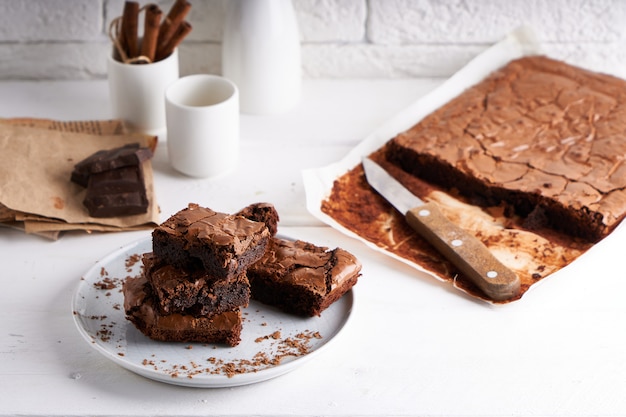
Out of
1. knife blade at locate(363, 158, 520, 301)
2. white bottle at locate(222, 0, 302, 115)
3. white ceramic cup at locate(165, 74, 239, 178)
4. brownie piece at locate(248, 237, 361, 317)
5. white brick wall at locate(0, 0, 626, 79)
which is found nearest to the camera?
brownie piece at locate(248, 237, 361, 317)

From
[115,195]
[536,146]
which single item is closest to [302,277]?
[115,195]

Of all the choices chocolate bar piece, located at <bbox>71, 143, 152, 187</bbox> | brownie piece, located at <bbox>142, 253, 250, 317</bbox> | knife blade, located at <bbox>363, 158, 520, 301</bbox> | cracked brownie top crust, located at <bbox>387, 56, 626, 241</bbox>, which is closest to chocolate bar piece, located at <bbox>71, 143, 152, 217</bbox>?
chocolate bar piece, located at <bbox>71, 143, 152, 187</bbox>

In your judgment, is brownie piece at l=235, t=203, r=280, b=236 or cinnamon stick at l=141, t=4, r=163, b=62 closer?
brownie piece at l=235, t=203, r=280, b=236

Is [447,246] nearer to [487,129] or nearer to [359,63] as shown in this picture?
[487,129]

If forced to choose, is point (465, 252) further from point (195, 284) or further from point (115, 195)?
point (115, 195)

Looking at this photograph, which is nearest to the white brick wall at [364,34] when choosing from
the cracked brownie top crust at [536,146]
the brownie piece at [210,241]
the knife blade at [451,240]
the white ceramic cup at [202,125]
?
the cracked brownie top crust at [536,146]

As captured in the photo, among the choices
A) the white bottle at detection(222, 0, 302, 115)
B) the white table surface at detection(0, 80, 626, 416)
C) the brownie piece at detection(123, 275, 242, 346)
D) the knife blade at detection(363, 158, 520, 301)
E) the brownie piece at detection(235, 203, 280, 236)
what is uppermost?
the white bottle at detection(222, 0, 302, 115)

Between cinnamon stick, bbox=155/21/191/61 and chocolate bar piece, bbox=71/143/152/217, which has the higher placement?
cinnamon stick, bbox=155/21/191/61

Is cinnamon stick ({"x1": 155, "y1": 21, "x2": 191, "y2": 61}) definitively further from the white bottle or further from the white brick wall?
the white brick wall

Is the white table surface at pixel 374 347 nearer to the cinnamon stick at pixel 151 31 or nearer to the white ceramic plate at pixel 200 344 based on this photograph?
the white ceramic plate at pixel 200 344
